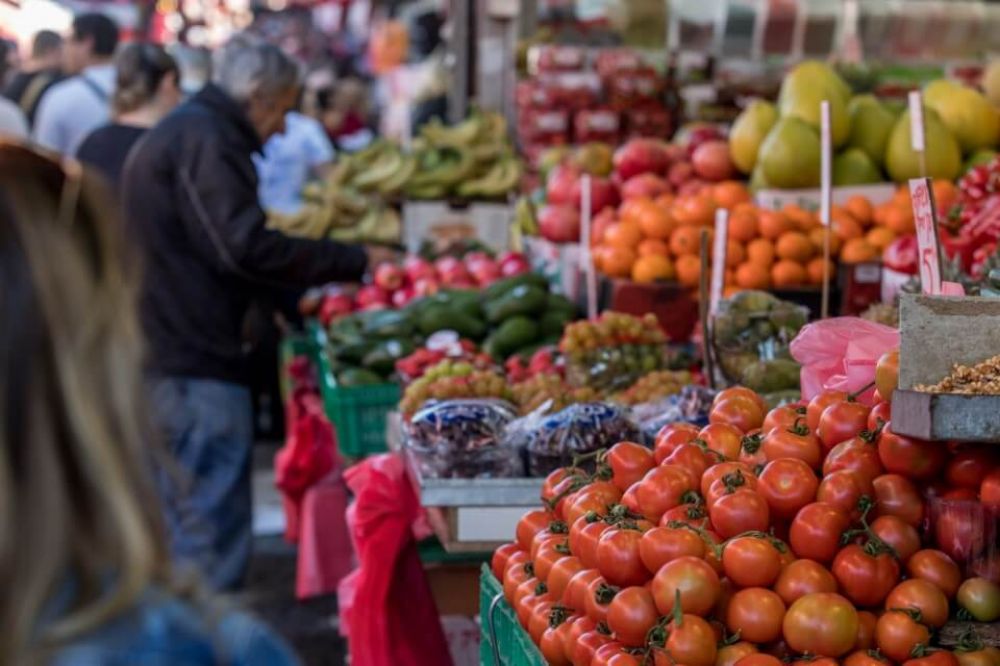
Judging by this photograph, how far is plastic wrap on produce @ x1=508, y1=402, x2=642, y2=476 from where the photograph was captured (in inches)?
140

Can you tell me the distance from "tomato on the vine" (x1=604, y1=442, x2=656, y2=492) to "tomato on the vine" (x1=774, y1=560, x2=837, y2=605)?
1.63ft

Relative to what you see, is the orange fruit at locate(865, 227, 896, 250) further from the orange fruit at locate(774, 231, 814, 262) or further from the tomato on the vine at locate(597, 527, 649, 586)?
the tomato on the vine at locate(597, 527, 649, 586)

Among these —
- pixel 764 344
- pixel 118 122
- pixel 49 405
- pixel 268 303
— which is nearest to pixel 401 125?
pixel 268 303

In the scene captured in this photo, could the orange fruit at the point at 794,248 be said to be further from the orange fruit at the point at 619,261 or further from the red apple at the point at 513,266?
the red apple at the point at 513,266

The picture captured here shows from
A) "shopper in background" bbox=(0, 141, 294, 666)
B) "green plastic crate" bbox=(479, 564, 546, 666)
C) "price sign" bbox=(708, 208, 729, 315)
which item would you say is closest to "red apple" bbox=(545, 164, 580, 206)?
"price sign" bbox=(708, 208, 729, 315)

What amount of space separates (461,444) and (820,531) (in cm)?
145

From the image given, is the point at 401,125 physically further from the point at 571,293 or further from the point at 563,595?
the point at 563,595

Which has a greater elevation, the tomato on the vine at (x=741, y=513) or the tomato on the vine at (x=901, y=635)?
the tomato on the vine at (x=741, y=513)

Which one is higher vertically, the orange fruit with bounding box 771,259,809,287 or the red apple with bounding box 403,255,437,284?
the orange fruit with bounding box 771,259,809,287

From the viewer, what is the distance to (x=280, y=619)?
598 cm

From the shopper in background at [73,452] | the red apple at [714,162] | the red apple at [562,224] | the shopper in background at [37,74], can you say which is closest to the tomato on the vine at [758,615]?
the shopper in background at [73,452]

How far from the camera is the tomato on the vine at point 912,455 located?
7.54 feet

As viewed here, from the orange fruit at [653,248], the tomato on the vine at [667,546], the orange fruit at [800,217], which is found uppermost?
the orange fruit at [800,217]

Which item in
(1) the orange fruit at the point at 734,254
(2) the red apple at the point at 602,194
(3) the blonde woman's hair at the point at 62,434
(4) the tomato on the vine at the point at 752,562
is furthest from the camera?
(2) the red apple at the point at 602,194
